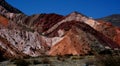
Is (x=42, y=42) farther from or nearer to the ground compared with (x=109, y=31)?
nearer to the ground

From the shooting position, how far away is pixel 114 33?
177ft

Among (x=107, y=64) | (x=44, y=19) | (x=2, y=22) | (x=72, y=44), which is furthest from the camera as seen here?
(x=44, y=19)

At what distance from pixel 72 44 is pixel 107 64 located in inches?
831

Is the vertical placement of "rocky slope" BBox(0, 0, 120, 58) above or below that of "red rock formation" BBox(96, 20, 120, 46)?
below

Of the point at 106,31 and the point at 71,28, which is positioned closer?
the point at 71,28

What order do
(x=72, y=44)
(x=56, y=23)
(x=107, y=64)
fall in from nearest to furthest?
(x=107, y=64) → (x=72, y=44) → (x=56, y=23)

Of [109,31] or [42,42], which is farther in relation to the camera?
[109,31]

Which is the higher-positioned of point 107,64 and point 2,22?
point 2,22

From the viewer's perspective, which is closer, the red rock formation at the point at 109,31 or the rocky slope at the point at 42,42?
the rocky slope at the point at 42,42

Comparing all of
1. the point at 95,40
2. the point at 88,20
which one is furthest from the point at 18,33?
the point at 88,20

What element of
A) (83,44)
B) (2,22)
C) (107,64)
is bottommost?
(107,64)

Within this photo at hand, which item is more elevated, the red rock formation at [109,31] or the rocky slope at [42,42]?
the red rock formation at [109,31]

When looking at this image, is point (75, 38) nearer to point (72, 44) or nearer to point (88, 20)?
point (72, 44)

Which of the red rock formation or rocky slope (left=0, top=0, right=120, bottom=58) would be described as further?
the red rock formation
